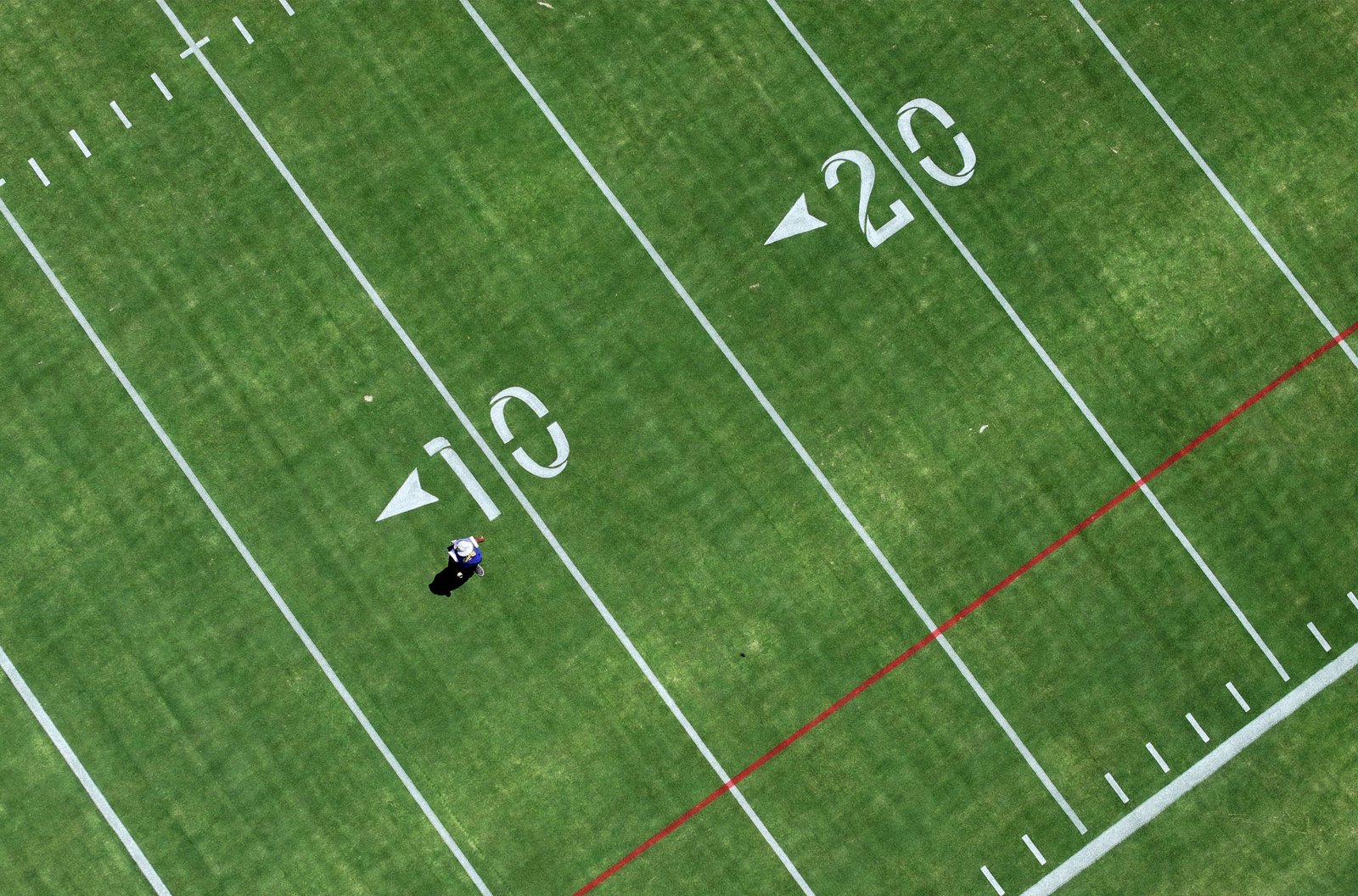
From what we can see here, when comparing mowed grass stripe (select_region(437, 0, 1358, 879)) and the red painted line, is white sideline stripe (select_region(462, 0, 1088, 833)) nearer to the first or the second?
mowed grass stripe (select_region(437, 0, 1358, 879))

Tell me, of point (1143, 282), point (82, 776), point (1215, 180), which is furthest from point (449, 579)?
point (1215, 180)

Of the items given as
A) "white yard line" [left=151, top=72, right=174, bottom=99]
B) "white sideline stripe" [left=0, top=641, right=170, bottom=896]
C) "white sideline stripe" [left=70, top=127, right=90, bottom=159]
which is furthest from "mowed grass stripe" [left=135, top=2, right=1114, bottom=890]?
"white sideline stripe" [left=0, top=641, right=170, bottom=896]

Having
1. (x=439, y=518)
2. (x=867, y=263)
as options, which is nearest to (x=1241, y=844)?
(x=867, y=263)

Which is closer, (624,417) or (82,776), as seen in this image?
(82,776)

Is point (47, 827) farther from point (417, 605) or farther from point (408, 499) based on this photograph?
point (408, 499)

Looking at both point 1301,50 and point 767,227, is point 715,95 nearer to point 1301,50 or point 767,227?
point 767,227
